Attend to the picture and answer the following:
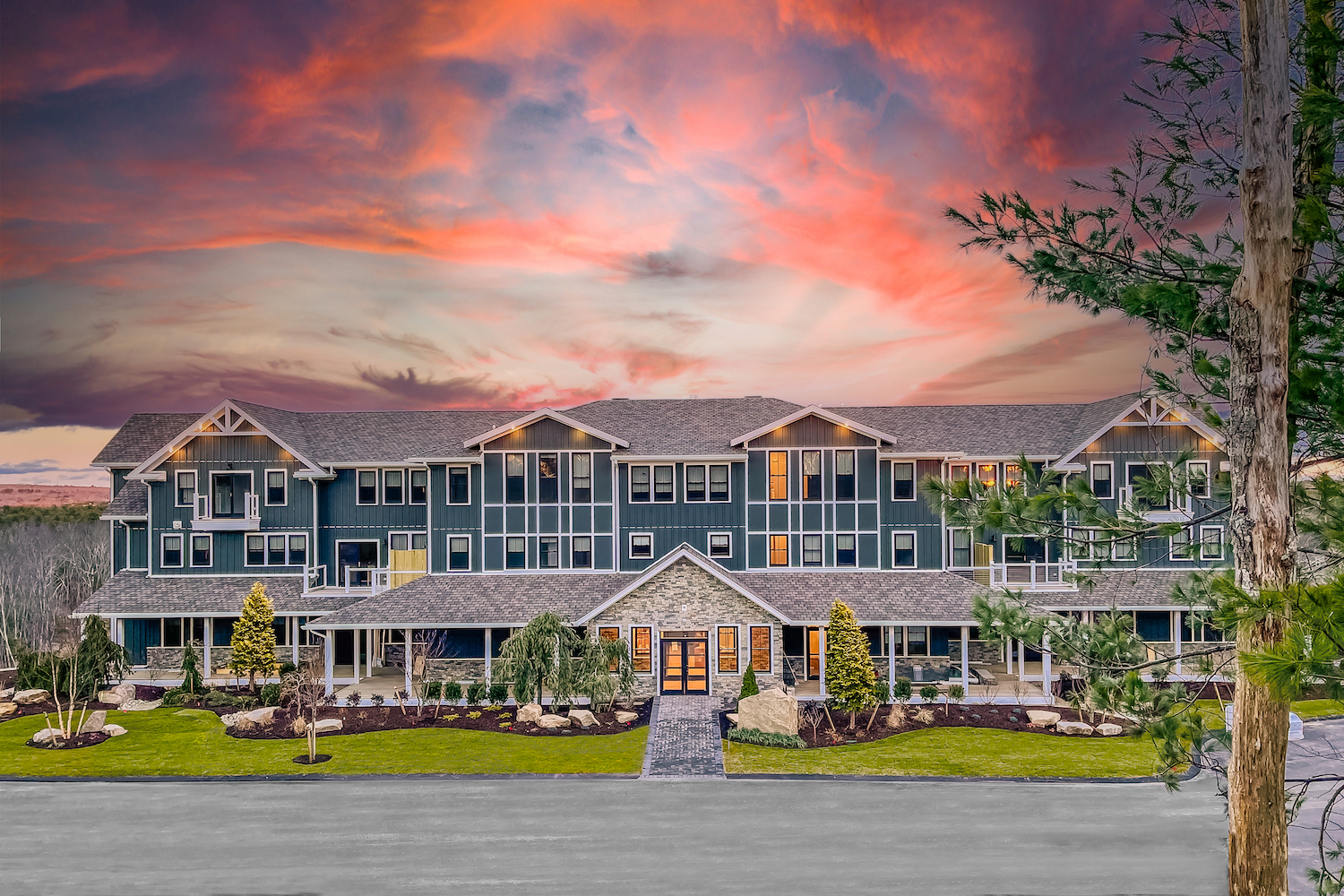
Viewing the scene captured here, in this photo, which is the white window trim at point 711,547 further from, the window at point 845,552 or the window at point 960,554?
the window at point 960,554

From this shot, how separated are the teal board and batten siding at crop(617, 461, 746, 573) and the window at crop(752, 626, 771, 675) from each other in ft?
14.5

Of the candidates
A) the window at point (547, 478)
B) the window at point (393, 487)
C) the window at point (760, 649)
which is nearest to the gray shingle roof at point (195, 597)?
the window at point (393, 487)

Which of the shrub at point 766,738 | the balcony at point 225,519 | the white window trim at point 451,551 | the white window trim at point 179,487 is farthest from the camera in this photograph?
the white window trim at point 179,487

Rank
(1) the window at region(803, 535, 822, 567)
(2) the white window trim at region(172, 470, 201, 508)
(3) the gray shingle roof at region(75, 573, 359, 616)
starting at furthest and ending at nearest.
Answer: (2) the white window trim at region(172, 470, 201, 508) → (1) the window at region(803, 535, 822, 567) → (3) the gray shingle roof at region(75, 573, 359, 616)

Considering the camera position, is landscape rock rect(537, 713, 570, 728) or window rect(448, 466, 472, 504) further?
window rect(448, 466, 472, 504)

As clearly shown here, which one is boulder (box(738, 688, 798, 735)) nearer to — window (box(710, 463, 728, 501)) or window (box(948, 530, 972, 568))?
window (box(710, 463, 728, 501))

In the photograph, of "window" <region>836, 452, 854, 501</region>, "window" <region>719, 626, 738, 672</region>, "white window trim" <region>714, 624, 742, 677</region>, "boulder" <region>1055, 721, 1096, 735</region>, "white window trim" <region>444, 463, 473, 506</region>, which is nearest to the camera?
"boulder" <region>1055, 721, 1096, 735</region>

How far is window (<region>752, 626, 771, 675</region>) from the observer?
26.2m

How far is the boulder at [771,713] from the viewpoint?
21.7 m

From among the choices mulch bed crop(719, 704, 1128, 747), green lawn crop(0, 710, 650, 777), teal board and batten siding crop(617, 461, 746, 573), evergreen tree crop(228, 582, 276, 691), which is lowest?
mulch bed crop(719, 704, 1128, 747)

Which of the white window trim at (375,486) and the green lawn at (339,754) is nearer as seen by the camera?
the green lawn at (339,754)

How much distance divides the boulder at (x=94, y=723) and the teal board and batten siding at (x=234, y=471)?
9.32 m

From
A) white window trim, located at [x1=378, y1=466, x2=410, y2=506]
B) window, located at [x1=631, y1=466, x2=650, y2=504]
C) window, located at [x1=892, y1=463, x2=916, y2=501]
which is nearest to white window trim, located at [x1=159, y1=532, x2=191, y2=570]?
white window trim, located at [x1=378, y1=466, x2=410, y2=506]

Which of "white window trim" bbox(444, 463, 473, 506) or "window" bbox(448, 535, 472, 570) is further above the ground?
"white window trim" bbox(444, 463, 473, 506)
